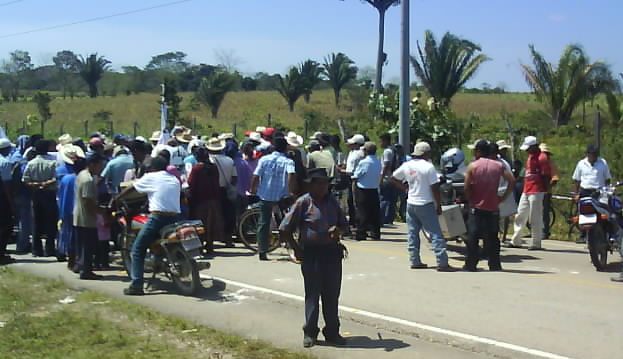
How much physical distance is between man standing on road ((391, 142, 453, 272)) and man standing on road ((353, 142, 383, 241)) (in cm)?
267

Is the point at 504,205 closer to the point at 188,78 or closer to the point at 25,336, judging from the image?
the point at 25,336

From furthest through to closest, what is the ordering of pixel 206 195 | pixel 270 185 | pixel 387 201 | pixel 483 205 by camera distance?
pixel 387 201, pixel 206 195, pixel 270 185, pixel 483 205

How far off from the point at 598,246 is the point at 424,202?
2.58m

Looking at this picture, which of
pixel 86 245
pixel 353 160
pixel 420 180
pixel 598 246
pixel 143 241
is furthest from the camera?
pixel 353 160

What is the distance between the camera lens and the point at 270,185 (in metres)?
12.5

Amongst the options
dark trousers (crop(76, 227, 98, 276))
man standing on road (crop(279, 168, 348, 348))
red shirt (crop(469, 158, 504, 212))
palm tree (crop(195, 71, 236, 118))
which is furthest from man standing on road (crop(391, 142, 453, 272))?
palm tree (crop(195, 71, 236, 118))

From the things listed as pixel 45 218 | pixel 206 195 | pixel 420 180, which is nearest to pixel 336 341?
pixel 420 180

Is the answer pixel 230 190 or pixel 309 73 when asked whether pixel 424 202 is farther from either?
pixel 309 73

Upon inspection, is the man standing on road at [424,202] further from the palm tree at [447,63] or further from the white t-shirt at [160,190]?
the palm tree at [447,63]

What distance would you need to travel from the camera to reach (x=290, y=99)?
5828 centimetres

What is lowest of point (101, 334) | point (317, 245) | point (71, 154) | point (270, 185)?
point (101, 334)

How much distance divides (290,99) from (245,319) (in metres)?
49.7

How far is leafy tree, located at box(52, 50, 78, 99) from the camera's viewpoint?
83.1m

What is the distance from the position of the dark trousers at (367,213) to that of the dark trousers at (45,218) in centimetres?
516
